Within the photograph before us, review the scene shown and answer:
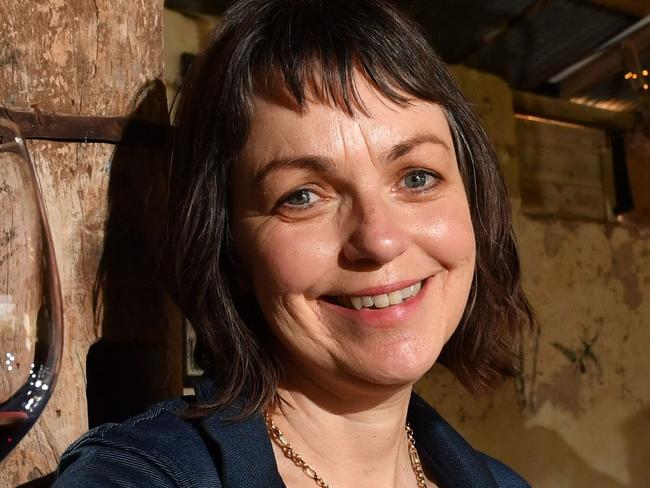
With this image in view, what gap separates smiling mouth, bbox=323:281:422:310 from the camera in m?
1.50

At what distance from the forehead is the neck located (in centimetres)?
43

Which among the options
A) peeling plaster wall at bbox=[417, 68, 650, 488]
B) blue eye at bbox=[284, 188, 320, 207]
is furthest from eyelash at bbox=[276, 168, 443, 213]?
peeling plaster wall at bbox=[417, 68, 650, 488]

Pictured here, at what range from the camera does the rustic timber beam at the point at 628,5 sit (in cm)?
362

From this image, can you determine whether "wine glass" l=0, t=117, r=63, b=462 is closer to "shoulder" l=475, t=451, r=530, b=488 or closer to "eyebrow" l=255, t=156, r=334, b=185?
"eyebrow" l=255, t=156, r=334, b=185

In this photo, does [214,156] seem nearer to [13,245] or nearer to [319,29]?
[319,29]

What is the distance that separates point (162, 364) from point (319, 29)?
2.25ft

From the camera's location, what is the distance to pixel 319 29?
5.05 ft

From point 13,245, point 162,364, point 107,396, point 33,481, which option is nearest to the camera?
point 13,245

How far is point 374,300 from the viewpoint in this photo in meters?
1.50

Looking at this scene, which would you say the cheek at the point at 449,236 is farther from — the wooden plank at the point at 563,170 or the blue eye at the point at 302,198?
the wooden plank at the point at 563,170

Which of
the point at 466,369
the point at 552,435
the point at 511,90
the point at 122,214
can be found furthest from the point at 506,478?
the point at 511,90

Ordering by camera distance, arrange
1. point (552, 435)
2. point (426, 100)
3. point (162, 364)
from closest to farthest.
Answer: point (426, 100) → point (162, 364) → point (552, 435)

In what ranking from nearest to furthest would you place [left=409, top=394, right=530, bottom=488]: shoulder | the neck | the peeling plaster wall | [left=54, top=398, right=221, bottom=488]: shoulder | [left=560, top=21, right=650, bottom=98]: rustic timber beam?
[left=54, top=398, right=221, bottom=488]: shoulder
the neck
[left=409, top=394, right=530, bottom=488]: shoulder
[left=560, top=21, right=650, bottom=98]: rustic timber beam
the peeling plaster wall

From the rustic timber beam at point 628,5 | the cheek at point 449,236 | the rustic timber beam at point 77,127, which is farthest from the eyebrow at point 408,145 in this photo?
the rustic timber beam at point 628,5
